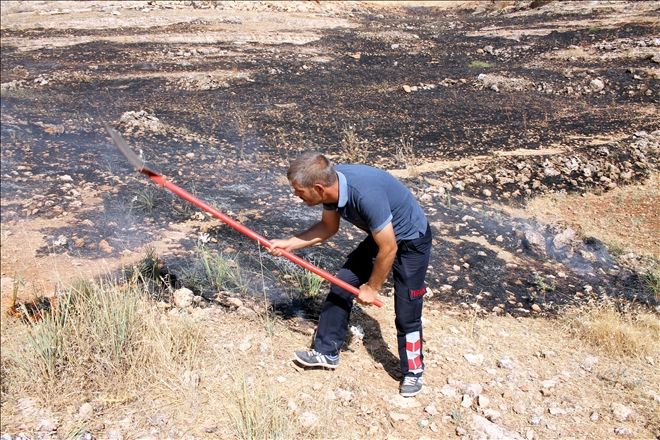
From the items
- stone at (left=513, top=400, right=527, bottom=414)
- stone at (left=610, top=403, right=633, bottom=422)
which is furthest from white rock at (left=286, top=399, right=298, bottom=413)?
stone at (left=610, top=403, right=633, bottom=422)

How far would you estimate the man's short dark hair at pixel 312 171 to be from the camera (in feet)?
8.25

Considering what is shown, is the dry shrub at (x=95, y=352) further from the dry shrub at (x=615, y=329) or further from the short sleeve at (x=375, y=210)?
the dry shrub at (x=615, y=329)

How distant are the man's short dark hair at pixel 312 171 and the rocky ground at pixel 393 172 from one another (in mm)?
1034

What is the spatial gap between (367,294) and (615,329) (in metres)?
1.57

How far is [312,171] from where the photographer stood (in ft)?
8.25

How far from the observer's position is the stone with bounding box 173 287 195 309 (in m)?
3.51

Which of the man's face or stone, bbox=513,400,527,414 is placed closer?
the man's face

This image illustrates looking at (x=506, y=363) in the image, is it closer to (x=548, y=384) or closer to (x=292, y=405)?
(x=548, y=384)

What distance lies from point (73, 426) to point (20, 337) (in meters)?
0.71

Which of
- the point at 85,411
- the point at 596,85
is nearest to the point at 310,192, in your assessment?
the point at 85,411

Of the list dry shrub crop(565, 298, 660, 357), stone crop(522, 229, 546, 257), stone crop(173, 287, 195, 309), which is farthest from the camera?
stone crop(522, 229, 546, 257)

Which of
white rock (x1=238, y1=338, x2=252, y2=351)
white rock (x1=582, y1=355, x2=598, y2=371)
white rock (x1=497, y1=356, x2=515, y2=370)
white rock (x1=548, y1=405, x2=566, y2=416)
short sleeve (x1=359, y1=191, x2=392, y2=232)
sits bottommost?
white rock (x1=582, y1=355, x2=598, y2=371)

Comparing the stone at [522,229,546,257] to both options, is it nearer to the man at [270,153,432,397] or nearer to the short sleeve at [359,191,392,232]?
the man at [270,153,432,397]

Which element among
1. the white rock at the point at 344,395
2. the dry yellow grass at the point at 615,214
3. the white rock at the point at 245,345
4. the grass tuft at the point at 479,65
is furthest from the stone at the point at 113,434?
the grass tuft at the point at 479,65
